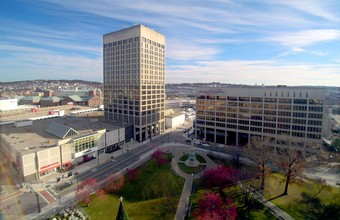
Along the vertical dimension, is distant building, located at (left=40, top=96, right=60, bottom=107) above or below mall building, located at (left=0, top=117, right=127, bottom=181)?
above

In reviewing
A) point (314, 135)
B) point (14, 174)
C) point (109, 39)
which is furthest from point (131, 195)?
point (109, 39)

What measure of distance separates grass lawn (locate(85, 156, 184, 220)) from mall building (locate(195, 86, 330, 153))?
32.6m

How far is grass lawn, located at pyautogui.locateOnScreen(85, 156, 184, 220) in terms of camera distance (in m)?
37.1

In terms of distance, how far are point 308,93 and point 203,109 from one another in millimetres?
34966

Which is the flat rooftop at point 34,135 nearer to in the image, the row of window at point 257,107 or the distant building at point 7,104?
the distant building at point 7,104

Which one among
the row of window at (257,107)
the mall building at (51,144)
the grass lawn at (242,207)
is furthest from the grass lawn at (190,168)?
the row of window at (257,107)

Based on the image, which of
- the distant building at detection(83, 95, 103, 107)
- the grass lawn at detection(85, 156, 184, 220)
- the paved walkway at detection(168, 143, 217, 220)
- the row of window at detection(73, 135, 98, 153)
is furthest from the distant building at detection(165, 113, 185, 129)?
the distant building at detection(83, 95, 103, 107)

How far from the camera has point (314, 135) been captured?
6100 cm

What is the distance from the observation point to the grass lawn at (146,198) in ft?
122

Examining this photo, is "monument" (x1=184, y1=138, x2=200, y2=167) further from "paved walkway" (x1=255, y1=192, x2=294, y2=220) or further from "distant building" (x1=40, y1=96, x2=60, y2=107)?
"distant building" (x1=40, y1=96, x2=60, y2=107)

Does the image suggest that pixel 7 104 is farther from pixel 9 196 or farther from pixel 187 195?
pixel 187 195

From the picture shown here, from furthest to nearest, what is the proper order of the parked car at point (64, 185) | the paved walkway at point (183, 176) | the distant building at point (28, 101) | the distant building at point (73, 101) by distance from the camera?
1. the distant building at point (73, 101)
2. the distant building at point (28, 101)
3. the parked car at point (64, 185)
4. the paved walkway at point (183, 176)

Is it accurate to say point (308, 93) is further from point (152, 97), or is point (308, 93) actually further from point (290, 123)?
point (152, 97)

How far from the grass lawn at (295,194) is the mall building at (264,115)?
12.8m
